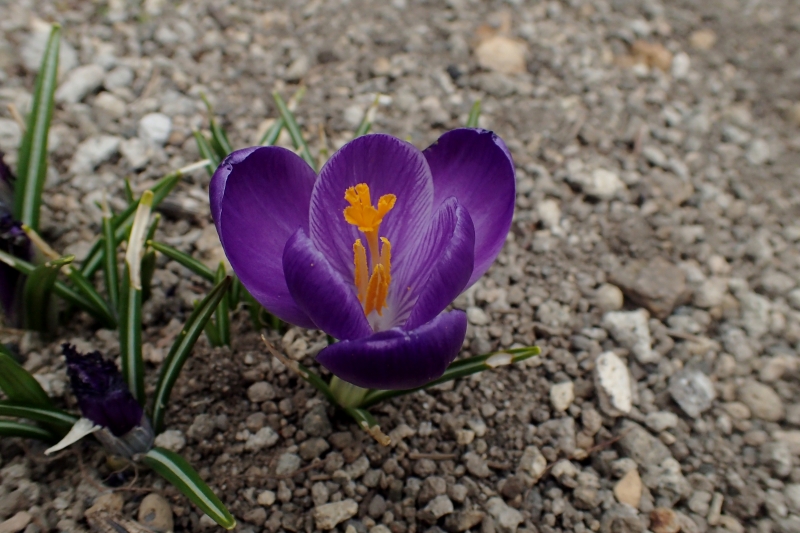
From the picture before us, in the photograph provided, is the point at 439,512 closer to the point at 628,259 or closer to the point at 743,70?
the point at 628,259

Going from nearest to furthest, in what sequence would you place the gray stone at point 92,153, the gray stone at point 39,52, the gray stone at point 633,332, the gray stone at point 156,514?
the gray stone at point 156,514
the gray stone at point 633,332
the gray stone at point 92,153
the gray stone at point 39,52

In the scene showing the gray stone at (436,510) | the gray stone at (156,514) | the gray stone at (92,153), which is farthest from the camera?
the gray stone at (92,153)

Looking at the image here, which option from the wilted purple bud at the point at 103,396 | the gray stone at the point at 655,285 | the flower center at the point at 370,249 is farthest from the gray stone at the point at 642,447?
the wilted purple bud at the point at 103,396

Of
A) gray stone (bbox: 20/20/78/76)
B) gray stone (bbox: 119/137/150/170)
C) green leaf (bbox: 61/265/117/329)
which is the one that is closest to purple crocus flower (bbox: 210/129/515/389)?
green leaf (bbox: 61/265/117/329)

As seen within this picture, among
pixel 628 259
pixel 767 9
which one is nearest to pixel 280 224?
pixel 628 259

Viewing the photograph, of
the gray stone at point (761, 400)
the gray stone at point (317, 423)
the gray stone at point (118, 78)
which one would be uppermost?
the gray stone at point (118, 78)

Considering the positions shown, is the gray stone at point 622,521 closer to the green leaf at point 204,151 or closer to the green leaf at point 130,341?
the green leaf at point 130,341

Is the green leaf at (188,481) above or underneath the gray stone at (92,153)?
underneath

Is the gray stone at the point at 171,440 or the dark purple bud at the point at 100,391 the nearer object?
the dark purple bud at the point at 100,391

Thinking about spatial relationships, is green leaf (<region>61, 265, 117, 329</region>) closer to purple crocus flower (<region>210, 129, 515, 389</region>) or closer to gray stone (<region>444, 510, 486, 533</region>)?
purple crocus flower (<region>210, 129, 515, 389</region>)
